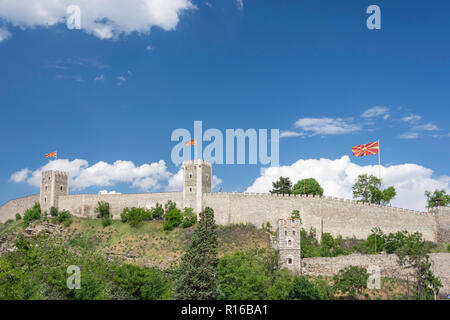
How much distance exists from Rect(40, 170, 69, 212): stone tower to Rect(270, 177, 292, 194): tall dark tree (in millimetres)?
31093

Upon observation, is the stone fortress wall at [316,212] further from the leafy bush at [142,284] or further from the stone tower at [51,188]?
the stone tower at [51,188]

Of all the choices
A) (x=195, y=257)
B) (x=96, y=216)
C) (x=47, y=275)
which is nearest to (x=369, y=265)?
(x=195, y=257)

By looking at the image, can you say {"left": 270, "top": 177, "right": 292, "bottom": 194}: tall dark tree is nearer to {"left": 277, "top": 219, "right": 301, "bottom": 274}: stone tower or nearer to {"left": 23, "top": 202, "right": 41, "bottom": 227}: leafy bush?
{"left": 277, "top": 219, "right": 301, "bottom": 274}: stone tower

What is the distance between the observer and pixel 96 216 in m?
65.0

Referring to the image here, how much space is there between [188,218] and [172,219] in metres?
2.37

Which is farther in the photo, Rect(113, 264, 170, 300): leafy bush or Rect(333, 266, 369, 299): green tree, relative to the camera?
Rect(113, 264, 170, 300): leafy bush

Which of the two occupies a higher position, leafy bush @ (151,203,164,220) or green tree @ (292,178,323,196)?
green tree @ (292,178,323,196)

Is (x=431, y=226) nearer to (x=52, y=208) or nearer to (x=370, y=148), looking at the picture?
(x=370, y=148)

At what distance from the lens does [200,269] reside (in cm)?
3578

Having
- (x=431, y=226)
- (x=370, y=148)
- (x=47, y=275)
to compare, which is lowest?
(x=47, y=275)

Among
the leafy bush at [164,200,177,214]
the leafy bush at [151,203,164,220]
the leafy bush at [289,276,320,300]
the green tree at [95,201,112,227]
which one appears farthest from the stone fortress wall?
the leafy bush at [289,276,320,300]

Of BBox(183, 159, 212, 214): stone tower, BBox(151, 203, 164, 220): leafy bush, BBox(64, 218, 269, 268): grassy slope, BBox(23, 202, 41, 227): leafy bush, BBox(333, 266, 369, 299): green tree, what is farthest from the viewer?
BBox(23, 202, 41, 227): leafy bush

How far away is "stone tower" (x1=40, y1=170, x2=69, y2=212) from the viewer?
68062 mm
